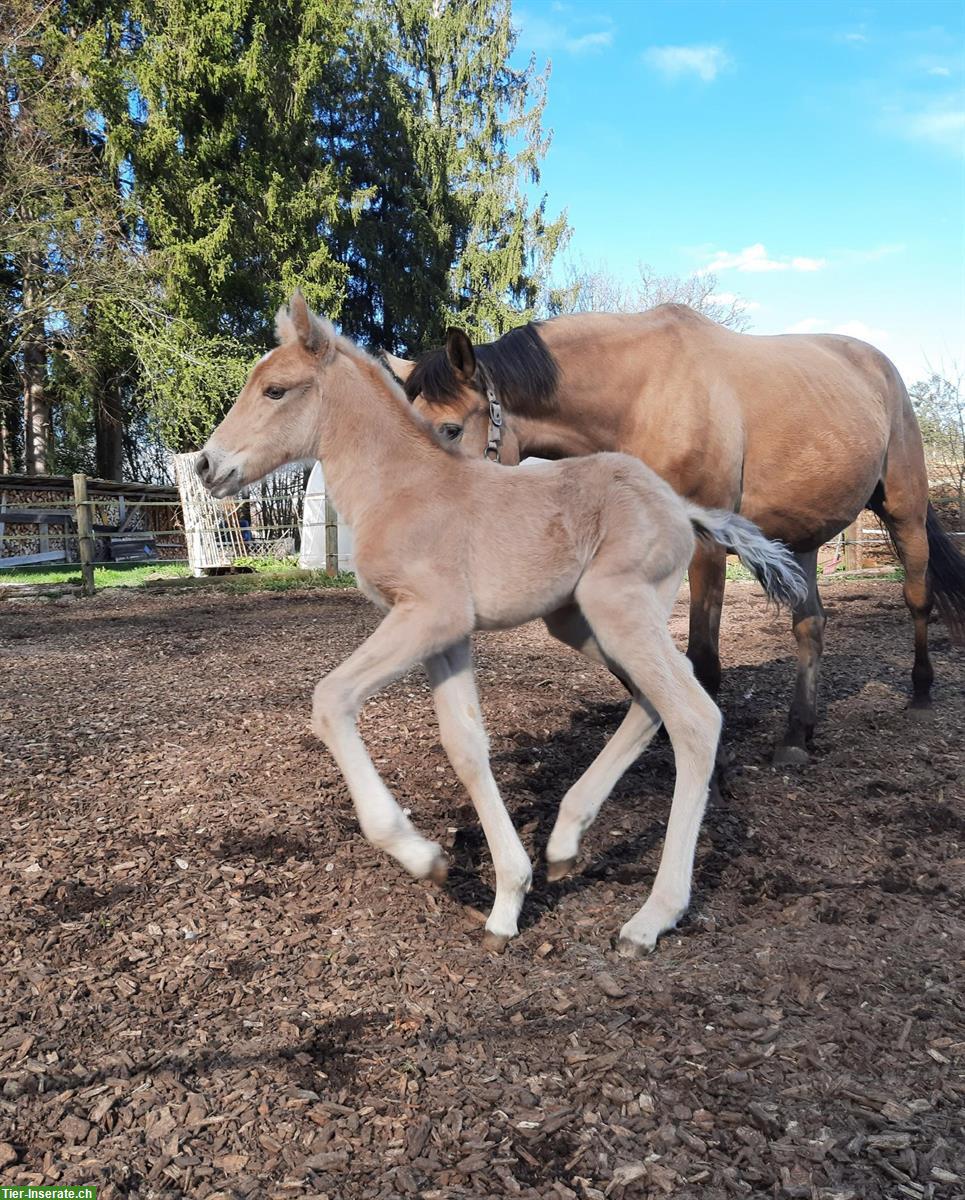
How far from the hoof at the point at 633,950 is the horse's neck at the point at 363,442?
5.37ft

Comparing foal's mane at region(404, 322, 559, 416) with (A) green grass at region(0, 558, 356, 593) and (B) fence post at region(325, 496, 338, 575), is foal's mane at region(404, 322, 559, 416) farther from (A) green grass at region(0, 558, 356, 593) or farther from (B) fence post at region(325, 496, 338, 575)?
(B) fence post at region(325, 496, 338, 575)

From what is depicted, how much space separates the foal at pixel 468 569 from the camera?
107 inches

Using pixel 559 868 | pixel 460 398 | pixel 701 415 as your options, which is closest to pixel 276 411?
pixel 460 398

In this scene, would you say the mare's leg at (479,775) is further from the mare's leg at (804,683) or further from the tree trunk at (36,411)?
the tree trunk at (36,411)

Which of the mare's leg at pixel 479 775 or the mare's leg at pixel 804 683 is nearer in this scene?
the mare's leg at pixel 479 775

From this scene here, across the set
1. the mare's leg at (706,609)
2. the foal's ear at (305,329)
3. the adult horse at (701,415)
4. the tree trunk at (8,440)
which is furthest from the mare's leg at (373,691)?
the tree trunk at (8,440)

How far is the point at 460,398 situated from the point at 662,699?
6.67ft

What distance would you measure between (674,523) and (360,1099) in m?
1.97

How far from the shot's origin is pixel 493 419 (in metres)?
4.24

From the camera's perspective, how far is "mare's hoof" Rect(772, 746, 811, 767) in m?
4.77

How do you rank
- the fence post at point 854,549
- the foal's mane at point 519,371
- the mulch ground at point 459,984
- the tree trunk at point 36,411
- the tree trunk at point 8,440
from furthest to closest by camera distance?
the tree trunk at point 8,440 → the tree trunk at point 36,411 → the fence post at point 854,549 → the foal's mane at point 519,371 → the mulch ground at point 459,984

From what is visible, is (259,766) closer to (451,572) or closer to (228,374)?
(451,572)

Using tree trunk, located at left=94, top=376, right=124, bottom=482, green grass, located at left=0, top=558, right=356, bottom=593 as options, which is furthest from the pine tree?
green grass, located at left=0, top=558, right=356, bottom=593

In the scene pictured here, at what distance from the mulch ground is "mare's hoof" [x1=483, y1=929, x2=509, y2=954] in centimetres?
4
